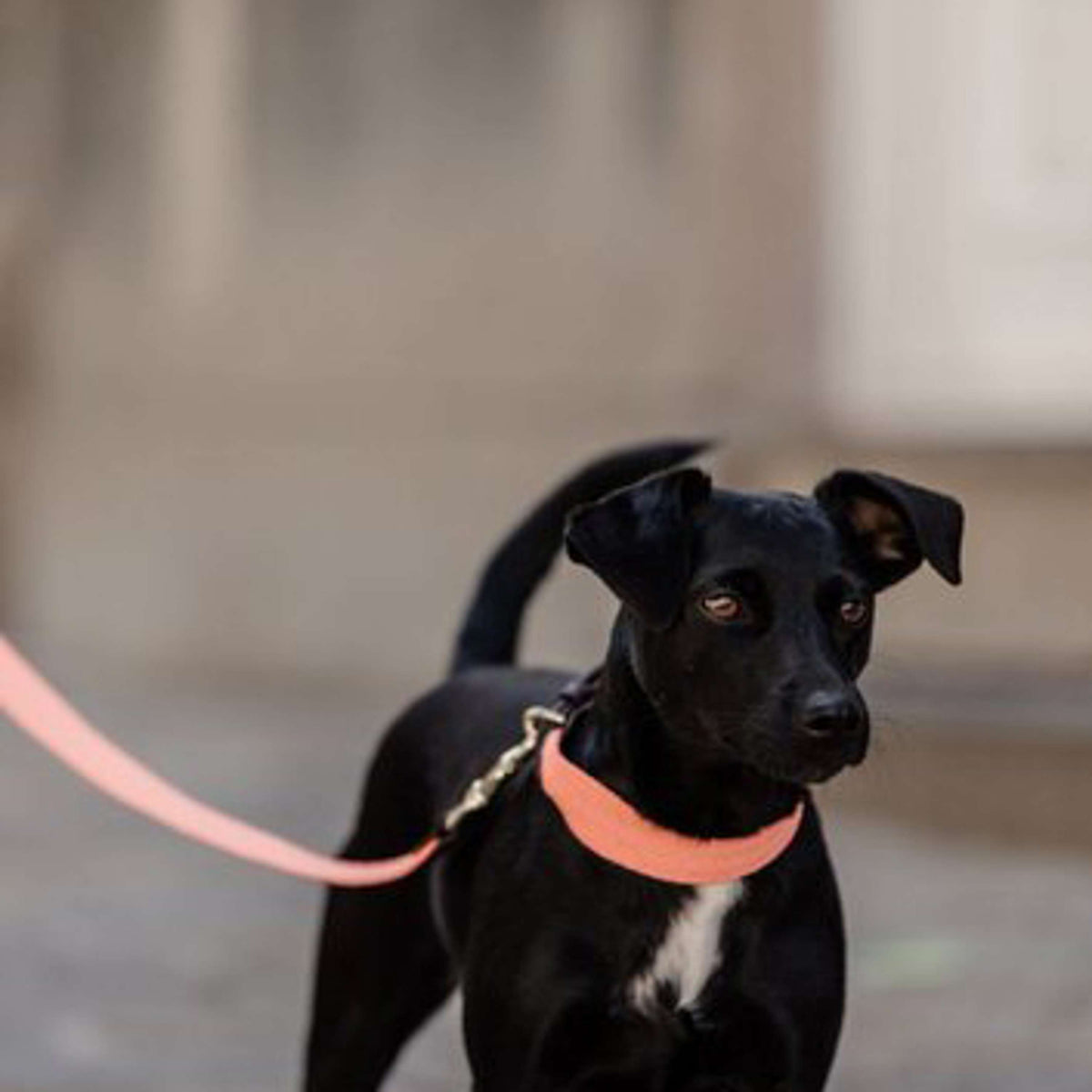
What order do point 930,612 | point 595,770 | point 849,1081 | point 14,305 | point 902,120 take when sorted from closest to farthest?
point 595,770 → point 849,1081 → point 930,612 → point 902,120 → point 14,305

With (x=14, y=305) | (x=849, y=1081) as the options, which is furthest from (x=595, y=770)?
(x=14, y=305)

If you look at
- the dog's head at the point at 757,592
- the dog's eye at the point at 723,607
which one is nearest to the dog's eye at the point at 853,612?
the dog's head at the point at 757,592

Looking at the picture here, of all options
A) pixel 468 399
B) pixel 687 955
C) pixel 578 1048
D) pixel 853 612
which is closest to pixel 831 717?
pixel 853 612

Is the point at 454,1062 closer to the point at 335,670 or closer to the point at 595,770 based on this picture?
the point at 595,770

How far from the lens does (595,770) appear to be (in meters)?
3.03

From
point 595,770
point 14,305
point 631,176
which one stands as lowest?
point 14,305

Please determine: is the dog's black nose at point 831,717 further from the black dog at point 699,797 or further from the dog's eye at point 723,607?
the dog's eye at point 723,607

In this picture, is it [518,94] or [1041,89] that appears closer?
[1041,89]

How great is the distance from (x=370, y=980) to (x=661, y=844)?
741mm

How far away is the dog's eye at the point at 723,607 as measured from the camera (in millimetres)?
2820

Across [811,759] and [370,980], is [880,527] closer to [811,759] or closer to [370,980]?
[811,759]

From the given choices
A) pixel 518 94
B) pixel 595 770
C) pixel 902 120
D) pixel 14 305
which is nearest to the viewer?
pixel 595 770

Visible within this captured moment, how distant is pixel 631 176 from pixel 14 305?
3.03 meters

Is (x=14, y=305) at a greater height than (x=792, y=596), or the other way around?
(x=792, y=596)
